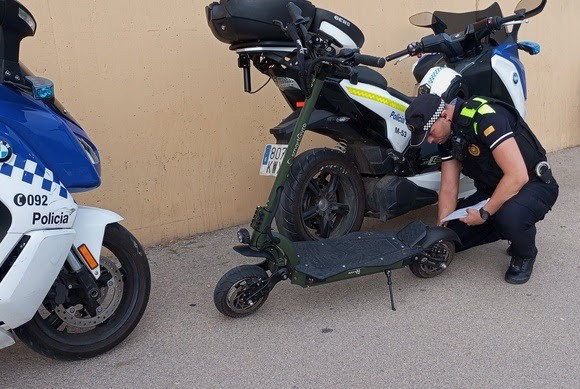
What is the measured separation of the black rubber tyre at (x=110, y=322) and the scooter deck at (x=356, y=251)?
2.52 ft

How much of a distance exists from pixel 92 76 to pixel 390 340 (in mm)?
2347

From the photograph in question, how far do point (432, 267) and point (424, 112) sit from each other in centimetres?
87

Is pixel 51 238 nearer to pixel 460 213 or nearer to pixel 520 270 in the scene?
pixel 460 213

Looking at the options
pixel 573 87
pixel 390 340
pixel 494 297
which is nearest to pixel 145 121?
pixel 390 340

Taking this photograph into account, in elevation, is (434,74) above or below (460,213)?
above

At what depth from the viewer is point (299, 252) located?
312 cm

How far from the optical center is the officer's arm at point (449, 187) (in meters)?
3.47

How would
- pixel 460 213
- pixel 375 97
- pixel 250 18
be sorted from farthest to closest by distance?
pixel 375 97, pixel 460 213, pixel 250 18

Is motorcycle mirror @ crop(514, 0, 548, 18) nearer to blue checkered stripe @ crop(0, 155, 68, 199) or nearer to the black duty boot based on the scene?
the black duty boot

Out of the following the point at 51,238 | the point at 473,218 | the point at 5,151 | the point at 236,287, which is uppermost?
the point at 5,151

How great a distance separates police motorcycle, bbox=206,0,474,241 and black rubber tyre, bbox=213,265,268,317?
20.3 inches

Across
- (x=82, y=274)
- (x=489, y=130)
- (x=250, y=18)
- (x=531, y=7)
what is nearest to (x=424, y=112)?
(x=489, y=130)

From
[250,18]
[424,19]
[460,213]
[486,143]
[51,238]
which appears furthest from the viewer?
[424,19]

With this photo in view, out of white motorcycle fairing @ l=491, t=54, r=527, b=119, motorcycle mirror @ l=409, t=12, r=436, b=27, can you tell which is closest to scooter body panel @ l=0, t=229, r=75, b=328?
white motorcycle fairing @ l=491, t=54, r=527, b=119
